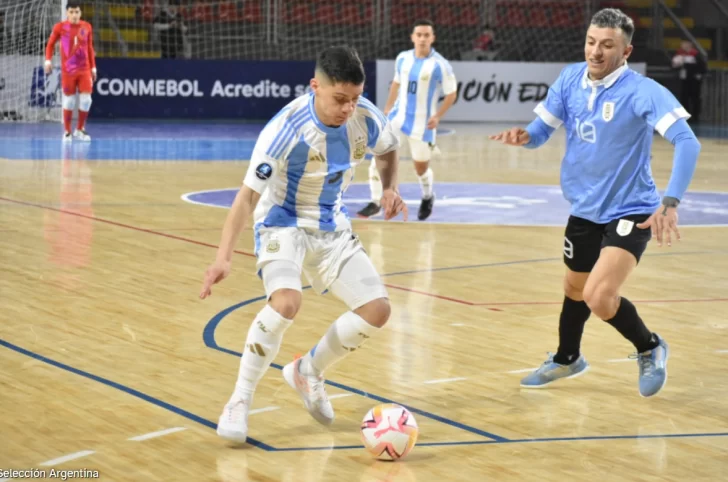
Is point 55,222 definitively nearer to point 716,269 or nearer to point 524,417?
point 716,269

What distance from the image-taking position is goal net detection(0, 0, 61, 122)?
22.6 metres

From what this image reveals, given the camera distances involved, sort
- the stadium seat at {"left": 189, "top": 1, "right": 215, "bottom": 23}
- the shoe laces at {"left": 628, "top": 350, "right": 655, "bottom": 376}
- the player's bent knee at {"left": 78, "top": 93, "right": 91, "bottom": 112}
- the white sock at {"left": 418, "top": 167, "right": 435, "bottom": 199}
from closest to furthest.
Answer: the shoe laces at {"left": 628, "top": 350, "right": 655, "bottom": 376} < the white sock at {"left": 418, "top": 167, "right": 435, "bottom": 199} < the player's bent knee at {"left": 78, "top": 93, "right": 91, "bottom": 112} < the stadium seat at {"left": 189, "top": 1, "right": 215, "bottom": 23}

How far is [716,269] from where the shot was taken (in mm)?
9688

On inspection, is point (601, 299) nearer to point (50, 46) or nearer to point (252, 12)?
point (50, 46)

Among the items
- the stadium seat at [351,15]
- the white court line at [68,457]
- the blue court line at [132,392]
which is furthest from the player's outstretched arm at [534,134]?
the stadium seat at [351,15]

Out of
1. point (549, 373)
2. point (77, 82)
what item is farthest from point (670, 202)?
point (77, 82)

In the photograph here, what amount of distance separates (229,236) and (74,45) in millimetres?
16036

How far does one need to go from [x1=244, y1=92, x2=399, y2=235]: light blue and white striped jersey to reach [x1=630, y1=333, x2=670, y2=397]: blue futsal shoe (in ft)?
5.42

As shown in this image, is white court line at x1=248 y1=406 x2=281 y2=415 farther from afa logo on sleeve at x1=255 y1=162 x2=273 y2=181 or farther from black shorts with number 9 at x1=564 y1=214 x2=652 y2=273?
black shorts with number 9 at x1=564 y1=214 x2=652 y2=273

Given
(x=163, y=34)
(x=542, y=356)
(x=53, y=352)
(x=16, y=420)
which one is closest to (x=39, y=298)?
(x=53, y=352)

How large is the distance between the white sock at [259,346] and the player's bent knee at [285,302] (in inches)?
0.7

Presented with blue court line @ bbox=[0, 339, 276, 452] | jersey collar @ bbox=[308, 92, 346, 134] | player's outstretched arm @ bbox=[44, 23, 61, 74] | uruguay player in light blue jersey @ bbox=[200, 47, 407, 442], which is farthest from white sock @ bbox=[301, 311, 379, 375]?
player's outstretched arm @ bbox=[44, 23, 61, 74]

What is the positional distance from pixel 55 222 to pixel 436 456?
7.27 m

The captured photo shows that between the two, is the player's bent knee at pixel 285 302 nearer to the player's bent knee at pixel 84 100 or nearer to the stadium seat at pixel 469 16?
the player's bent knee at pixel 84 100
